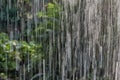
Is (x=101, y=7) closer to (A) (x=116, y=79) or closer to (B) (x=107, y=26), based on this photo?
(B) (x=107, y=26)

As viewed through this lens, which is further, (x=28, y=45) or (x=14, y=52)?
(x=28, y=45)

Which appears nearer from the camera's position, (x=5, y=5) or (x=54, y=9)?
(x=54, y=9)

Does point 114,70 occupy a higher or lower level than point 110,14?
lower

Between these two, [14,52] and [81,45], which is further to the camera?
[81,45]

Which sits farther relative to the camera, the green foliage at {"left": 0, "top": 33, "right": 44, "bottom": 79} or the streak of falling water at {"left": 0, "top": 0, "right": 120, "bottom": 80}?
the streak of falling water at {"left": 0, "top": 0, "right": 120, "bottom": 80}

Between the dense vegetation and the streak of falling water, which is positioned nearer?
the dense vegetation

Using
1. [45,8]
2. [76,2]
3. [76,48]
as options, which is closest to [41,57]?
[76,48]

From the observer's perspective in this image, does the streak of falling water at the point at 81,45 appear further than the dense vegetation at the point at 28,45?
Yes

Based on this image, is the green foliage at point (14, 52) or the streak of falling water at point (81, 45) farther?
the streak of falling water at point (81, 45)

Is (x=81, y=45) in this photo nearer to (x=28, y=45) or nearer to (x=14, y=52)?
(x=28, y=45)

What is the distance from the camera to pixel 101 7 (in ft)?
10.8

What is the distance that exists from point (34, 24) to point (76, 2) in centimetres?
81

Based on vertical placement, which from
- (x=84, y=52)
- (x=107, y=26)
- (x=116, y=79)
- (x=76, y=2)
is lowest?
(x=116, y=79)

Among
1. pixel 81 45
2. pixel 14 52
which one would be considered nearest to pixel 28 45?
pixel 14 52
